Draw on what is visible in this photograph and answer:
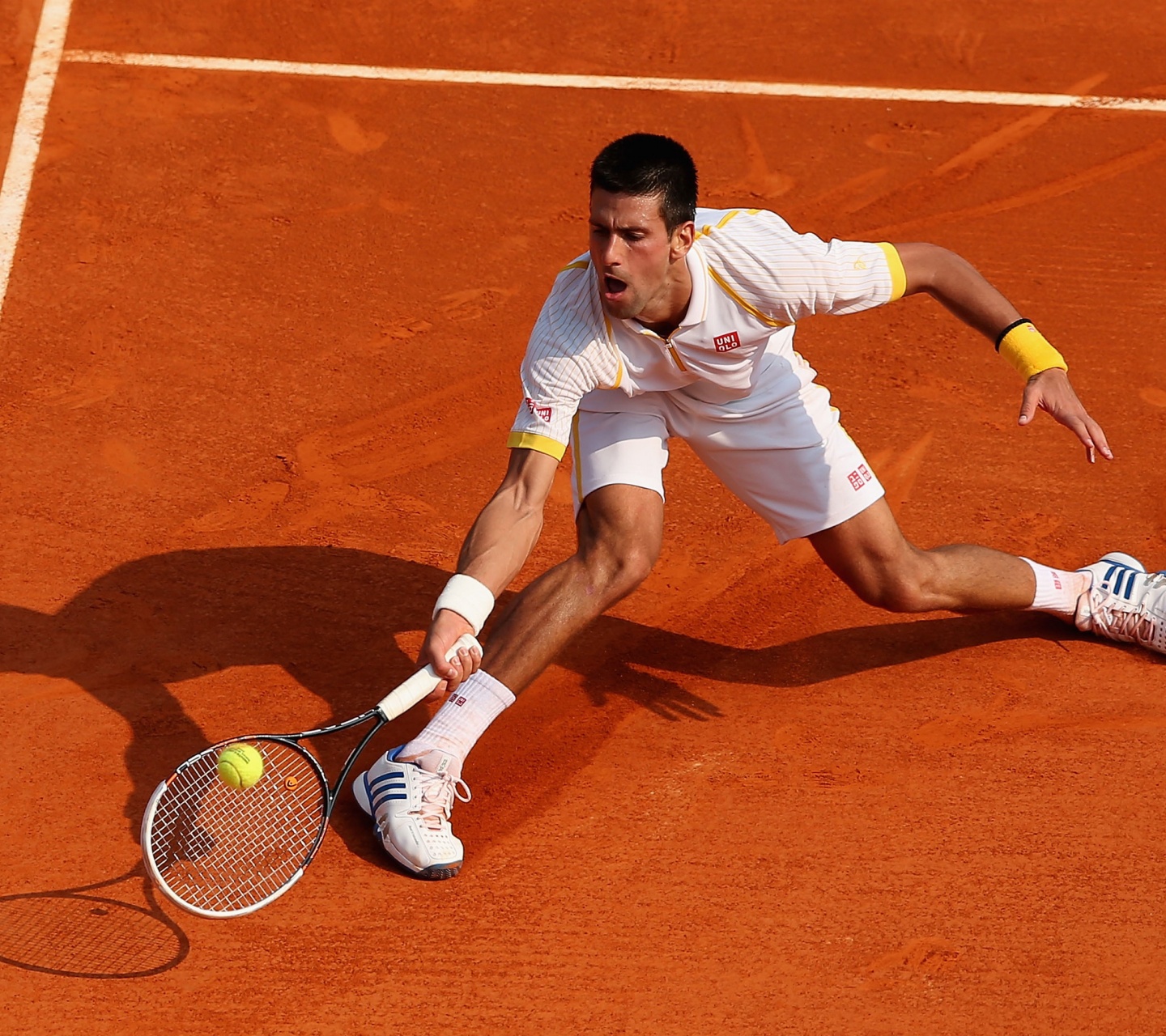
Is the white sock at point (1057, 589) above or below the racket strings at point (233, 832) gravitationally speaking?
above

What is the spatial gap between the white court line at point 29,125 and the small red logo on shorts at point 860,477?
4061 mm

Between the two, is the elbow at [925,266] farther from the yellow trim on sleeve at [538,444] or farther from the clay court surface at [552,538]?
the clay court surface at [552,538]

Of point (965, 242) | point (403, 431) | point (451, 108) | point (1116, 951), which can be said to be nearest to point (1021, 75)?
point (965, 242)

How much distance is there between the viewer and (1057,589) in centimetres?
525

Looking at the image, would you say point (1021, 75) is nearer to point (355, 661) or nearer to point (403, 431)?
point (403, 431)

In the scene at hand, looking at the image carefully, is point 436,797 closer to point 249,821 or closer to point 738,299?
point 249,821

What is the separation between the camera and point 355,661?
5.23 m

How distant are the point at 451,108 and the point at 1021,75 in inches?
129

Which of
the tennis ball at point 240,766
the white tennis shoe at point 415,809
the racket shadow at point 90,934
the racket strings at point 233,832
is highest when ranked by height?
the tennis ball at point 240,766

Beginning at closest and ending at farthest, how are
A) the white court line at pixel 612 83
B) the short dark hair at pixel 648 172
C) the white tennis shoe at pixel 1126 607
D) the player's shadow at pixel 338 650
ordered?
the short dark hair at pixel 648 172, the player's shadow at pixel 338 650, the white tennis shoe at pixel 1126 607, the white court line at pixel 612 83

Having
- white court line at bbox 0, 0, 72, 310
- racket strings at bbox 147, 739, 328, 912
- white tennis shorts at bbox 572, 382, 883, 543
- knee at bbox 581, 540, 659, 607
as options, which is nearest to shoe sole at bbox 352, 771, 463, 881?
racket strings at bbox 147, 739, 328, 912

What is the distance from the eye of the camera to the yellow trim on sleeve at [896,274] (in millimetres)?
4625

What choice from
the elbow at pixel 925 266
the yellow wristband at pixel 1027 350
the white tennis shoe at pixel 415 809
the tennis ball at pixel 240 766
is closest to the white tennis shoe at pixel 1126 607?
the yellow wristband at pixel 1027 350

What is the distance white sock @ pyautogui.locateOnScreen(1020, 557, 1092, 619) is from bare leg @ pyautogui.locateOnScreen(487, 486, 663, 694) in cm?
146
